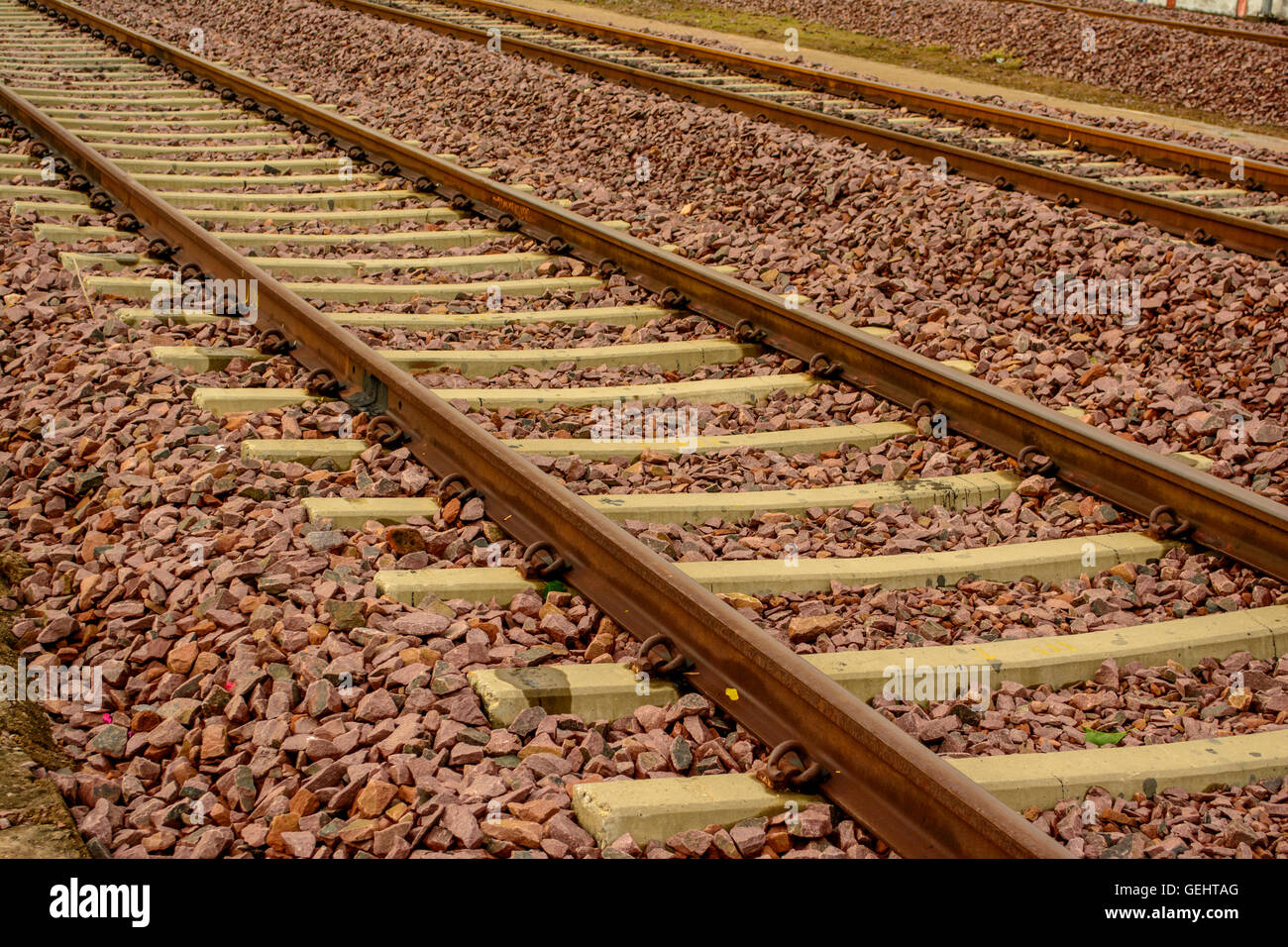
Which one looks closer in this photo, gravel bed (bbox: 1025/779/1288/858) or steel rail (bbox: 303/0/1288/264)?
gravel bed (bbox: 1025/779/1288/858)

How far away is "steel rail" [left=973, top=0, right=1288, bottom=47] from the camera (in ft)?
51.5

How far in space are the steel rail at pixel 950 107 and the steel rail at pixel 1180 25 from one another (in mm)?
5560

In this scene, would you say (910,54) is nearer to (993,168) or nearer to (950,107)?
(950,107)

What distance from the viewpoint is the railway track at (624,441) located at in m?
3.09

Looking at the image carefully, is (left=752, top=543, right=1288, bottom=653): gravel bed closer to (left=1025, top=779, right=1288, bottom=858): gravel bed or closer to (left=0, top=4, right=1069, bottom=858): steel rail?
(left=0, top=4, right=1069, bottom=858): steel rail

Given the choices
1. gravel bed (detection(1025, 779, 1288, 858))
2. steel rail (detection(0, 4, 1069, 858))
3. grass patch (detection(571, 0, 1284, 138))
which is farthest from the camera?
grass patch (detection(571, 0, 1284, 138))

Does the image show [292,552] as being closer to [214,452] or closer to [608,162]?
[214,452]

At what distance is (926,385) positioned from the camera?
5.36 m

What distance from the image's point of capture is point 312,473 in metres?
4.39

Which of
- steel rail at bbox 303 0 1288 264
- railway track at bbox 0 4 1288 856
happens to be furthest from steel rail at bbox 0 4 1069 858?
steel rail at bbox 303 0 1288 264

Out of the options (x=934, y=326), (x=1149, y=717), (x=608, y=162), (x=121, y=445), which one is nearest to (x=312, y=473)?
(x=121, y=445)

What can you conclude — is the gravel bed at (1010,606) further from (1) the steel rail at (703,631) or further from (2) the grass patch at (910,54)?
(2) the grass patch at (910,54)

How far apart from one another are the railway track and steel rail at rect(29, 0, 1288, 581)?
0.01 meters

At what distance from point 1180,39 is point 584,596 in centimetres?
1476
